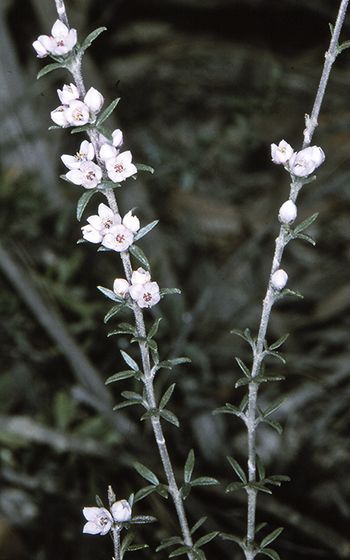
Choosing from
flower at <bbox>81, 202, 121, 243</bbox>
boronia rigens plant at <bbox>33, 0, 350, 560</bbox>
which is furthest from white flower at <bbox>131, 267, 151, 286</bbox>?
flower at <bbox>81, 202, 121, 243</bbox>

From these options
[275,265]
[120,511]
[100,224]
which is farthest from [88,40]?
[120,511]

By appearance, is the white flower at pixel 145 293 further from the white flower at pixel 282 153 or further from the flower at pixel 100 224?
the white flower at pixel 282 153

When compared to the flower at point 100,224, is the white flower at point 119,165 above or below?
above

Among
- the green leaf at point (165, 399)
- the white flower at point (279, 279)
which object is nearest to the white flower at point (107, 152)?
the white flower at point (279, 279)

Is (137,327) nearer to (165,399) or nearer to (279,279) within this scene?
(165,399)

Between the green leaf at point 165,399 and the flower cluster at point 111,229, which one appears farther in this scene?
the green leaf at point 165,399

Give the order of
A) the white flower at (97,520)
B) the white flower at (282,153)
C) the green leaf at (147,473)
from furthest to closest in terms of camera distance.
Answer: the green leaf at (147,473) → the white flower at (97,520) → the white flower at (282,153)

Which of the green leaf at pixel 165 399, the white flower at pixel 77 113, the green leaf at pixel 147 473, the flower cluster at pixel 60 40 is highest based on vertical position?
the flower cluster at pixel 60 40

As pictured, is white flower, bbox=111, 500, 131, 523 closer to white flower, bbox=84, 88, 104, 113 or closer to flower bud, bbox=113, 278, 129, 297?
flower bud, bbox=113, 278, 129, 297
